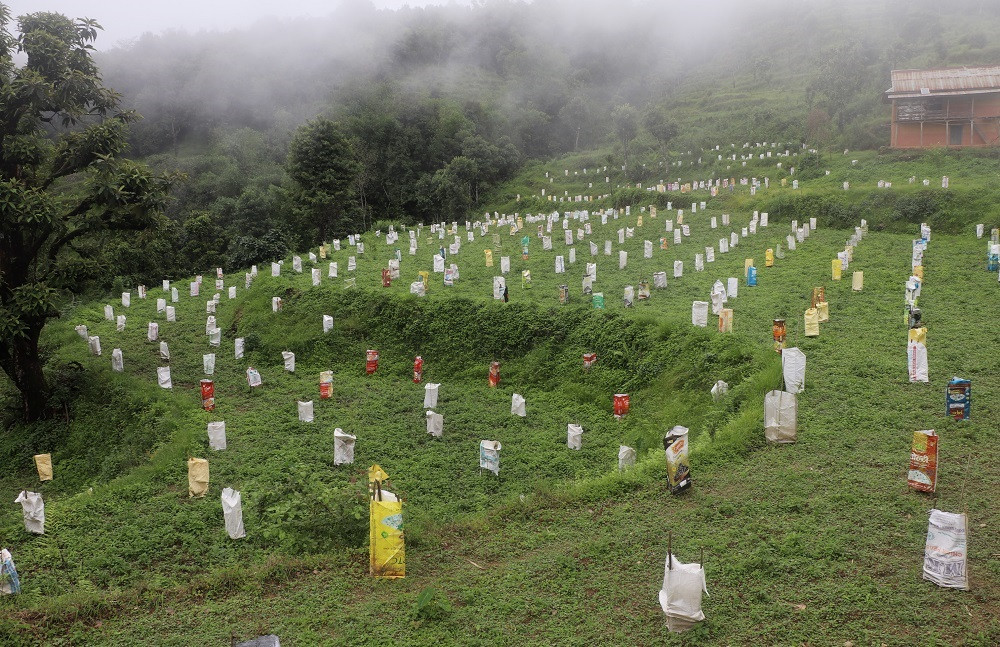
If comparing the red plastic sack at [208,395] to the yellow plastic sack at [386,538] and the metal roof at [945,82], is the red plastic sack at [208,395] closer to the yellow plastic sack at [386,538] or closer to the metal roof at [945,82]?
the yellow plastic sack at [386,538]

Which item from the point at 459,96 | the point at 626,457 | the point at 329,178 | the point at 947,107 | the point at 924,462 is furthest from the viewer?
the point at 459,96

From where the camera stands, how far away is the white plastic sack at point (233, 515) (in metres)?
Result: 10.7

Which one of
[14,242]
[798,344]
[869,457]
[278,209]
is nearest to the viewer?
[869,457]

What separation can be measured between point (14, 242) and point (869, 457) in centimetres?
1886

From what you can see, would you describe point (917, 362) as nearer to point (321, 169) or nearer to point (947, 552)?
point (947, 552)

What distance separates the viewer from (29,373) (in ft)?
59.7

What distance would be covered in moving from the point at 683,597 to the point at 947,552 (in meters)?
2.75

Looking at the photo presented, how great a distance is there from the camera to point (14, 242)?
17.7 m

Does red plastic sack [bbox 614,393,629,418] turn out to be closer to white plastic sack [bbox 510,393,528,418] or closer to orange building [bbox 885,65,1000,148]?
white plastic sack [bbox 510,393,528,418]

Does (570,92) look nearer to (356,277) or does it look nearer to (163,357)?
(356,277)

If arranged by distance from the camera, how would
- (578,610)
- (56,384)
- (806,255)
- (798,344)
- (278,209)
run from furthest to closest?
(278,209) → (806,255) → (56,384) → (798,344) → (578,610)

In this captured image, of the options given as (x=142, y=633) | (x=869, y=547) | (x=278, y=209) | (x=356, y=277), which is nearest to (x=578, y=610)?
(x=869, y=547)

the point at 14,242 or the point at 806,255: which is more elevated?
the point at 14,242

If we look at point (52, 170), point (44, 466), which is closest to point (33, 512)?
point (44, 466)
